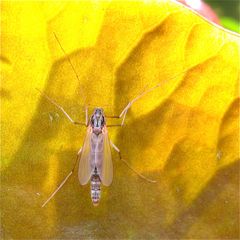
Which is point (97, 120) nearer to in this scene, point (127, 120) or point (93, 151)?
point (127, 120)

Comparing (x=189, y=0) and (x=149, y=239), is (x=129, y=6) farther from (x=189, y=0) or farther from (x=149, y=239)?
(x=149, y=239)

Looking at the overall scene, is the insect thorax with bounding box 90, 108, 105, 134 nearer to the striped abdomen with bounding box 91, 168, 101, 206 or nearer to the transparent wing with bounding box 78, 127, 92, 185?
the transparent wing with bounding box 78, 127, 92, 185

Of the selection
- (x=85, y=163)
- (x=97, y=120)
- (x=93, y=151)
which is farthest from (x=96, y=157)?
(x=97, y=120)

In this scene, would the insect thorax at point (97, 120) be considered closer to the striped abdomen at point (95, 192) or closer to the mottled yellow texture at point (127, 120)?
the mottled yellow texture at point (127, 120)

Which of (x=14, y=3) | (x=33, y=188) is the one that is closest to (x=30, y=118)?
(x=33, y=188)

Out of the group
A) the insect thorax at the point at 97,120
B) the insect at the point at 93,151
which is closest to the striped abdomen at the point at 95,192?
the insect at the point at 93,151
